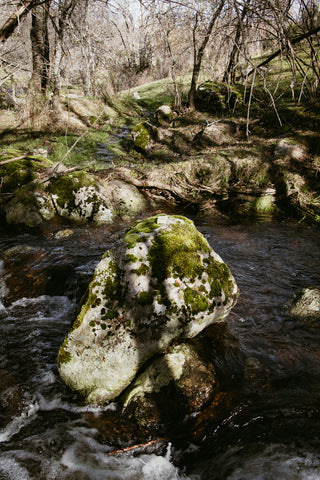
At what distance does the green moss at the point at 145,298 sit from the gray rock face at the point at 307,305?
2061 mm

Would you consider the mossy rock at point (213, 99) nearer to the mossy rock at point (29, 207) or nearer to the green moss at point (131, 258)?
the mossy rock at point (29, 207)

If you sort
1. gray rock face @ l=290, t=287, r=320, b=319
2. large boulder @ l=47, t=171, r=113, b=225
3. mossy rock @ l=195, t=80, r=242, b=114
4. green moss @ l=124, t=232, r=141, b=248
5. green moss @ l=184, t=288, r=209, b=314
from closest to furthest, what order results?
green moss @ l=184, t=288, r=209, b=314, green moss @ l=124, t=232, r=141, b=248, gray rock face @ l=290, t=287, r=320, b=319, large boulder @ l=47, t=171, r=113, b=225, mossy rock @ l=195, t=80, r=242, b=114

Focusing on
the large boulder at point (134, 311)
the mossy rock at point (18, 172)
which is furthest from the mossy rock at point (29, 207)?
the large boulder at point (134, 311)

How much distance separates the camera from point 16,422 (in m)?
2.41

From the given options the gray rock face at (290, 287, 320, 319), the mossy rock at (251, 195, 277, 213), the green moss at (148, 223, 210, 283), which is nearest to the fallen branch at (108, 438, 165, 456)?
the green moss at (148, 223, 210, 283)

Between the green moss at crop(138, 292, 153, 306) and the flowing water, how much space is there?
948 mm

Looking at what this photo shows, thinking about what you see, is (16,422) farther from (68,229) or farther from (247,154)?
(247,154)

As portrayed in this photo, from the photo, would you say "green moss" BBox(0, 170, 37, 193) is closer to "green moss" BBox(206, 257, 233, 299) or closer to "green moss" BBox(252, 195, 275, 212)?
"green moss" BBox(206, 257, 233, 299)

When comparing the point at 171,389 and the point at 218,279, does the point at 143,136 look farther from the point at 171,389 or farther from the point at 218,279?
the point at 171,389

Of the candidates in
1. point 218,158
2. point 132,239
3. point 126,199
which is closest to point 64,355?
point 132,239

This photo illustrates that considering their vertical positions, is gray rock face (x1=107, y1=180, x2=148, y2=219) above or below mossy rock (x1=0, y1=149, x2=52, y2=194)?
below

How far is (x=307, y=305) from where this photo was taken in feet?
11.7

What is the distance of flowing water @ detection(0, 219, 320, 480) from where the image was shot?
2035 mm

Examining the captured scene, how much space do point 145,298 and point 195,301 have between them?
0.52m
